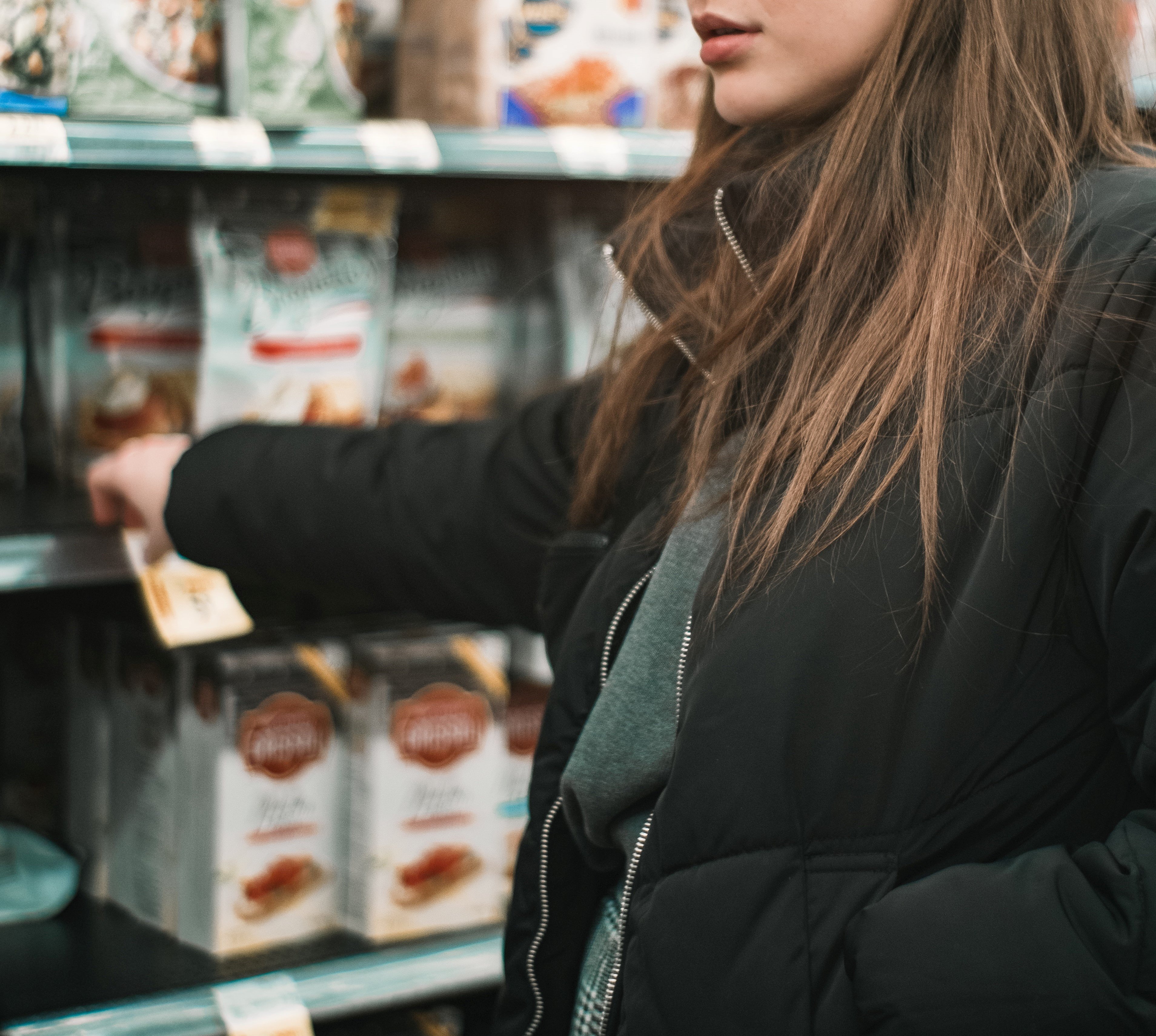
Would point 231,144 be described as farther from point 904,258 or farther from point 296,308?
point 904,258

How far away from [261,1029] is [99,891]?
343mm

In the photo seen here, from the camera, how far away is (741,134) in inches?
42.9

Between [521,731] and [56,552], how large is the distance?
0.61 metres

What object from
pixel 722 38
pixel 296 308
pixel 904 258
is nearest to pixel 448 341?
pixel 296 308

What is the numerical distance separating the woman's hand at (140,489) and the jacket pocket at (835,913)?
2.56 feet

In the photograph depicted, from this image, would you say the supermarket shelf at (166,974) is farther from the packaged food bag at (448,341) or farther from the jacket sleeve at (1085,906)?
the jacket sleeve at (1085,906)

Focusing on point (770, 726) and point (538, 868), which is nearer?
point (770, 726)

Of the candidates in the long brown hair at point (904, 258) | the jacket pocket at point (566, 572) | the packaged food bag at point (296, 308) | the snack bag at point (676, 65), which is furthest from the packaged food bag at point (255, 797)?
the snack bag at point (676, 65)

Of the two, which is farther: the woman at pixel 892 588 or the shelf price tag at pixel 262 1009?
the shelf price tag at pixel 262 1009

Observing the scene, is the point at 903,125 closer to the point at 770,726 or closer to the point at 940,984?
the point at 770,726

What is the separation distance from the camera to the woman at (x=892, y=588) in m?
0.73

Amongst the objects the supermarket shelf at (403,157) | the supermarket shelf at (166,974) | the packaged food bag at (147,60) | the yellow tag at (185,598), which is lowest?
the supermarket shelf at (166,974)

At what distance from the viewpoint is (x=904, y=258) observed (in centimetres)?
85

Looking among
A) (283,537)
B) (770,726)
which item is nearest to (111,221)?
(283,537)
